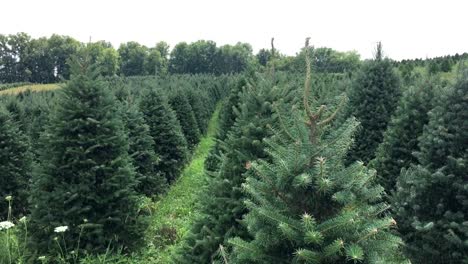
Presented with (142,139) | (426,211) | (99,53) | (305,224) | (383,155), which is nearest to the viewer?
(305,224)

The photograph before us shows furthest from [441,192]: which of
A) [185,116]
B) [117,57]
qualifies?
[117,57]

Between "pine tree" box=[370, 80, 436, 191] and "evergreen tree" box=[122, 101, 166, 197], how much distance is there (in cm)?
661

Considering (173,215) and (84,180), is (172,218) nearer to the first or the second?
(173,215)

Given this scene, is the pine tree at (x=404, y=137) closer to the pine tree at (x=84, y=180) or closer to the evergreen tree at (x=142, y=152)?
the pine tree at (x=84, y=180)

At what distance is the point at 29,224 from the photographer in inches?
310

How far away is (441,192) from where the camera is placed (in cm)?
593

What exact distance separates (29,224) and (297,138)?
636 centimetres

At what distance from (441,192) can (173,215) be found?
7596mm

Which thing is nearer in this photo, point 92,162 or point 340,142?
point 340,142

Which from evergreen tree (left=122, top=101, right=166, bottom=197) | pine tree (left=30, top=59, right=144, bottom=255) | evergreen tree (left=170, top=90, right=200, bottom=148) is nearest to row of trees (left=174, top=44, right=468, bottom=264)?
pine tree (left=30, top=59, right=144, bottom=255)

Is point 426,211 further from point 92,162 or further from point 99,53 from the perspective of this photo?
point 99,53

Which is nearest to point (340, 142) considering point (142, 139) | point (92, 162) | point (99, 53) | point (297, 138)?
point (297, 138)

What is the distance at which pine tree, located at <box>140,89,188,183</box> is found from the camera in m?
14.7

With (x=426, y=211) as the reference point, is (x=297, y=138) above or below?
above
